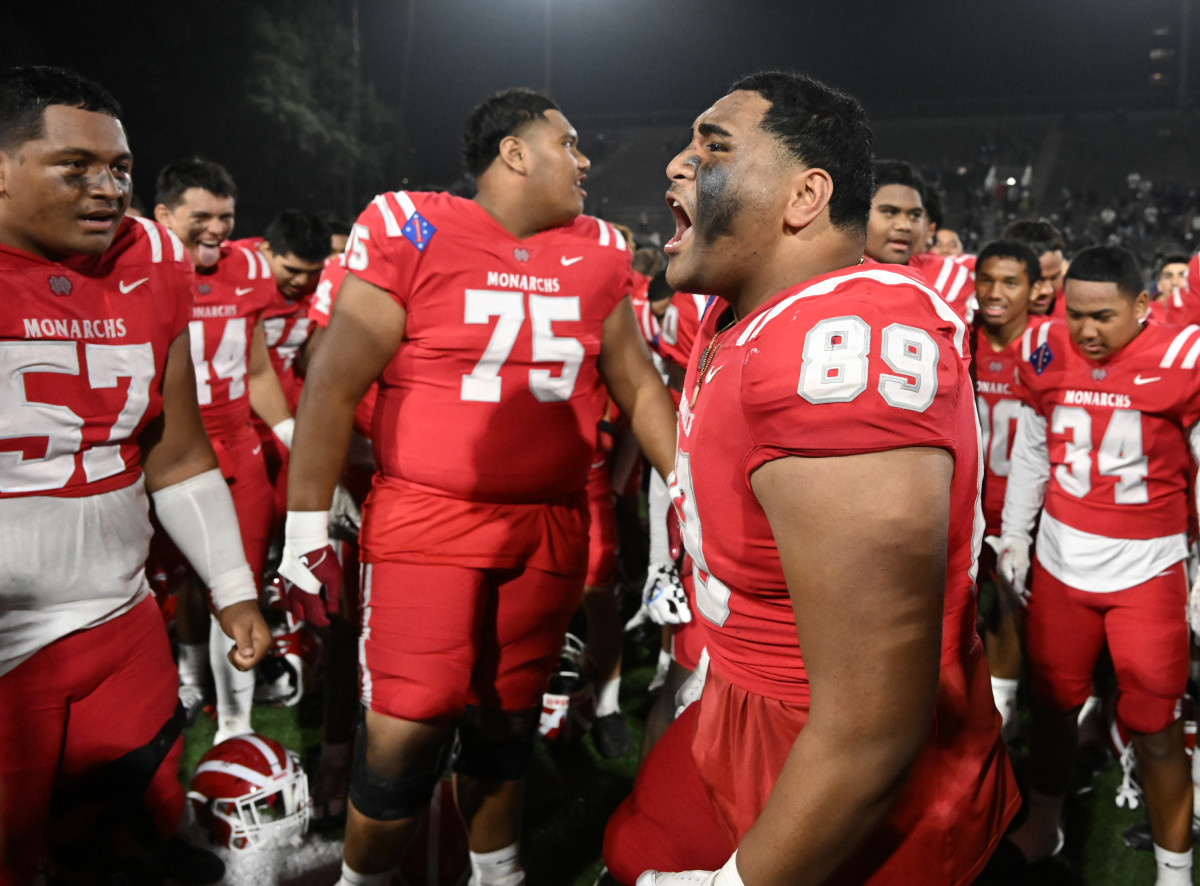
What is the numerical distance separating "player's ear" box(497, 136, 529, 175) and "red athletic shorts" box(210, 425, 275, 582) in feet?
6.32

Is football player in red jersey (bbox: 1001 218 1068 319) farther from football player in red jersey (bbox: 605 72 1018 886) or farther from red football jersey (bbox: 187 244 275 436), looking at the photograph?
football player in red jersey (bbox: 605 72 1018 886)

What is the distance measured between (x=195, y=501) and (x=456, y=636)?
2.42 ft

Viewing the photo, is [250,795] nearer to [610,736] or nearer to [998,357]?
[610,736]

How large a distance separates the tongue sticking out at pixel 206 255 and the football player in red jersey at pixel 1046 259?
3.99m

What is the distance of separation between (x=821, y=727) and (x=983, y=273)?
3598mm

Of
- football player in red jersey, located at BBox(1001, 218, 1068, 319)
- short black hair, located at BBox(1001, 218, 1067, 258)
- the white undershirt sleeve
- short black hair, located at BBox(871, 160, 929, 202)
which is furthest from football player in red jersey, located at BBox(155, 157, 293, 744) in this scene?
short black hair, located at BBox(1001, 218, 1067, 258)

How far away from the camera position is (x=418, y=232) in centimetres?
249

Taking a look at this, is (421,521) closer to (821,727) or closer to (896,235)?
(821,727)

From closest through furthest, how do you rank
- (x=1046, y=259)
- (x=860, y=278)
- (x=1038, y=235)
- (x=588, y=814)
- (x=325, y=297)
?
(x=860, y=278), (x=588, y=814), (x=325, y=297), (x=1046, y=259), (x=1038, y=235)

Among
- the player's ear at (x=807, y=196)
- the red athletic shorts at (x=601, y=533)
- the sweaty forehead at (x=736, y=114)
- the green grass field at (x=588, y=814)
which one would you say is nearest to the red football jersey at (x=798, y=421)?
the player's ear at (x=807, y=196)

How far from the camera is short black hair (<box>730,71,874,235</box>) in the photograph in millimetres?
1383

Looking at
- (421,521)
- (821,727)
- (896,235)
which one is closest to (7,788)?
(421,521)

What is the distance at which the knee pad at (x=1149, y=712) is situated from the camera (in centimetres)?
291

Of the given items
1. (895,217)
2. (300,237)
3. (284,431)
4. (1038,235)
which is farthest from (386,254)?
(1038,235)
